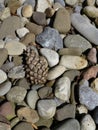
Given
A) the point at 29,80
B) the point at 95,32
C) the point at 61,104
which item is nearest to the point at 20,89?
the point at 29,80

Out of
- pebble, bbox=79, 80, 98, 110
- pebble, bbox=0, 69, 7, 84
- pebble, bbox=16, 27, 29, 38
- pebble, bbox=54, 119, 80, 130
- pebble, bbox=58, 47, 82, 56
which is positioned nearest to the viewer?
pebble, bbox=54, 119, 80, 130

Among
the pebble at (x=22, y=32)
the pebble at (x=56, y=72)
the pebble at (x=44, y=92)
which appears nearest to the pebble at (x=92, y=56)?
the pebble at (x=56, y=72)

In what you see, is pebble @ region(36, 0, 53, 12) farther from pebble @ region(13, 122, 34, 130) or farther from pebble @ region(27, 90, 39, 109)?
pebble @ region(13, 122, 34, 130)

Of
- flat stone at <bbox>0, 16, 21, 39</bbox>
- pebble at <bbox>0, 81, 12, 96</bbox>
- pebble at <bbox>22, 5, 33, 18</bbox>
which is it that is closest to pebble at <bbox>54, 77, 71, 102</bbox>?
pebble at <bbox>0, 81, 12, 96</bbox>

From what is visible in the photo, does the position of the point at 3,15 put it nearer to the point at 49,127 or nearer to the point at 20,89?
the point at 20,89

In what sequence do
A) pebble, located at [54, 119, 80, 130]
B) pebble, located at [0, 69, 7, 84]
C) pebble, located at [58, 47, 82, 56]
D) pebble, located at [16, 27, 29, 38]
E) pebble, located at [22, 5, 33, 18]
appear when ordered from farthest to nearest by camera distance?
pebble, located at [22, 5, 33, 18] < pebble, located at [16, 27, 29, 38] < pebble, located at [58, 47, 82, 56] < pebble, located at [0, 69, 7, 84] < pebble, located at [54, 119, 80, 130]

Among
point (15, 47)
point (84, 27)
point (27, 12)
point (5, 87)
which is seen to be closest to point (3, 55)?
point (15, 47)
